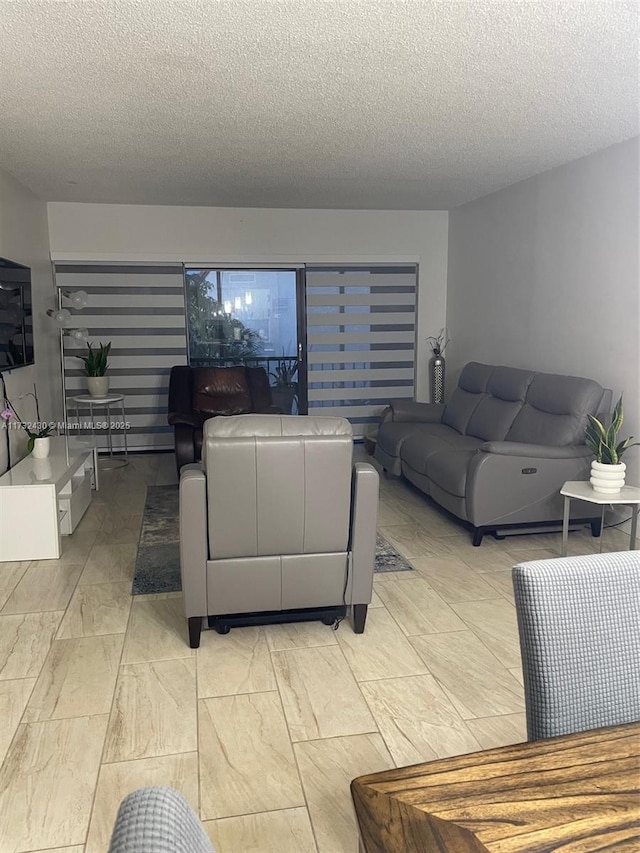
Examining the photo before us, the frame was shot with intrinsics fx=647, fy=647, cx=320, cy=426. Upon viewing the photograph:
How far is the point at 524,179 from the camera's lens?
17.7ft

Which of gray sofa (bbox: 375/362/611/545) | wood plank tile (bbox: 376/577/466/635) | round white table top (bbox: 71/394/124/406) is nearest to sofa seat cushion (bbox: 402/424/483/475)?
gray sofa (bbox: 375/362/611/545)

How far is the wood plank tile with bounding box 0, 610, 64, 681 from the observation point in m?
2.60

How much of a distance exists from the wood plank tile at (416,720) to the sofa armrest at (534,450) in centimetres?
172

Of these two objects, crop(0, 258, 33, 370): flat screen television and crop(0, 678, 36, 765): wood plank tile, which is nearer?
crop(0, 678, 36, 765): wood plank tile

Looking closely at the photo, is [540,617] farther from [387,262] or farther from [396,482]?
[387,262]

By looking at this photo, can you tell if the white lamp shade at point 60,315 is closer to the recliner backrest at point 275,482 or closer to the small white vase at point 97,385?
the small white vase at point 97,385

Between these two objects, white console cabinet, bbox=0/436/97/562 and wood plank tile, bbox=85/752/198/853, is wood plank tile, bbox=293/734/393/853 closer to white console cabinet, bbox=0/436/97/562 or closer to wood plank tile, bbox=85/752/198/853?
wood plank tile, bbox=85/752/198/853

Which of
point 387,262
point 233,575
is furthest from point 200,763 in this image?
point 387,262

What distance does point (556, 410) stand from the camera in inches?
171

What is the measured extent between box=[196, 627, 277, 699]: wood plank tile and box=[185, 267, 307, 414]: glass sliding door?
4483mm

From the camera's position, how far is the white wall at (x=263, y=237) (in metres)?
6.48

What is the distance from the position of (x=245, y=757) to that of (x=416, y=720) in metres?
0.61

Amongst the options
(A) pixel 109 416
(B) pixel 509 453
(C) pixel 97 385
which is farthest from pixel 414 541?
(A) pixel 109 416

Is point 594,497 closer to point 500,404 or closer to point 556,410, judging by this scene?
point 556,410
